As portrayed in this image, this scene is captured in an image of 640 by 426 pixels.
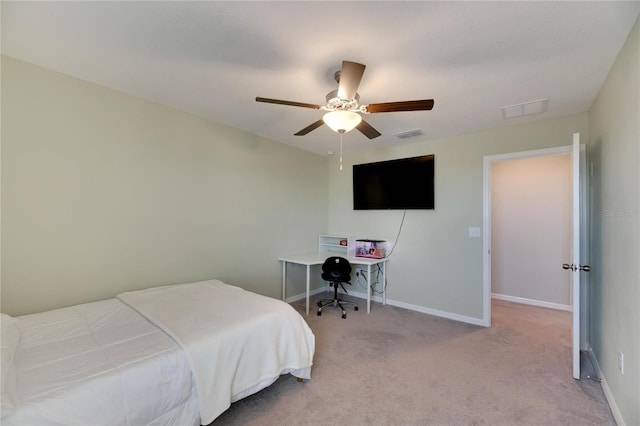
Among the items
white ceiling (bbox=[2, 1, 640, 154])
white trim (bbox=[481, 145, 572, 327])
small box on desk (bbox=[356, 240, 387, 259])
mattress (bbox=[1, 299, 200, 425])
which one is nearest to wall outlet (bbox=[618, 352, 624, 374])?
white trim (bbox=[481, 145, 572, 327])

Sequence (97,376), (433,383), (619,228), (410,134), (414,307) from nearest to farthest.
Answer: (97,376), (619,228), (433,383), (410,134), (414,307)

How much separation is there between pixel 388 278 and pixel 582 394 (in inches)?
92.6

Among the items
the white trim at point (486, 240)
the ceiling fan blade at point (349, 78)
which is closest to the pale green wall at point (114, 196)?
the ceiling fan blade at point (349, 78)

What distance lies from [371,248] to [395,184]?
104 cm

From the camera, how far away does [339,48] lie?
1.76 metres

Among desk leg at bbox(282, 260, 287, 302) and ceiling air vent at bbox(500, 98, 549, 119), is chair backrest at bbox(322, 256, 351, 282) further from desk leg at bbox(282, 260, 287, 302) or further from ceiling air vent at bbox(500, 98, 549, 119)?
ceiling air vent at bbox(500, 98, 549, 119)

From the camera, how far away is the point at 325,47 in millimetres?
1759

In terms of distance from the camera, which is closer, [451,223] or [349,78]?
[349,78]

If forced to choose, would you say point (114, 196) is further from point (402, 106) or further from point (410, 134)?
point (410, 134)

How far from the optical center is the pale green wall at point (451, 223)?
3119 mm

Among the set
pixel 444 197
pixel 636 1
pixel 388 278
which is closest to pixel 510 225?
pixel 444 197

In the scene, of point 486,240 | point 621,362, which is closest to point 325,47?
point 621,362

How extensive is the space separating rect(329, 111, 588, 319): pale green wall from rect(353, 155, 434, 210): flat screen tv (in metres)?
0.10

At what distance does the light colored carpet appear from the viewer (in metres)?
1.80
